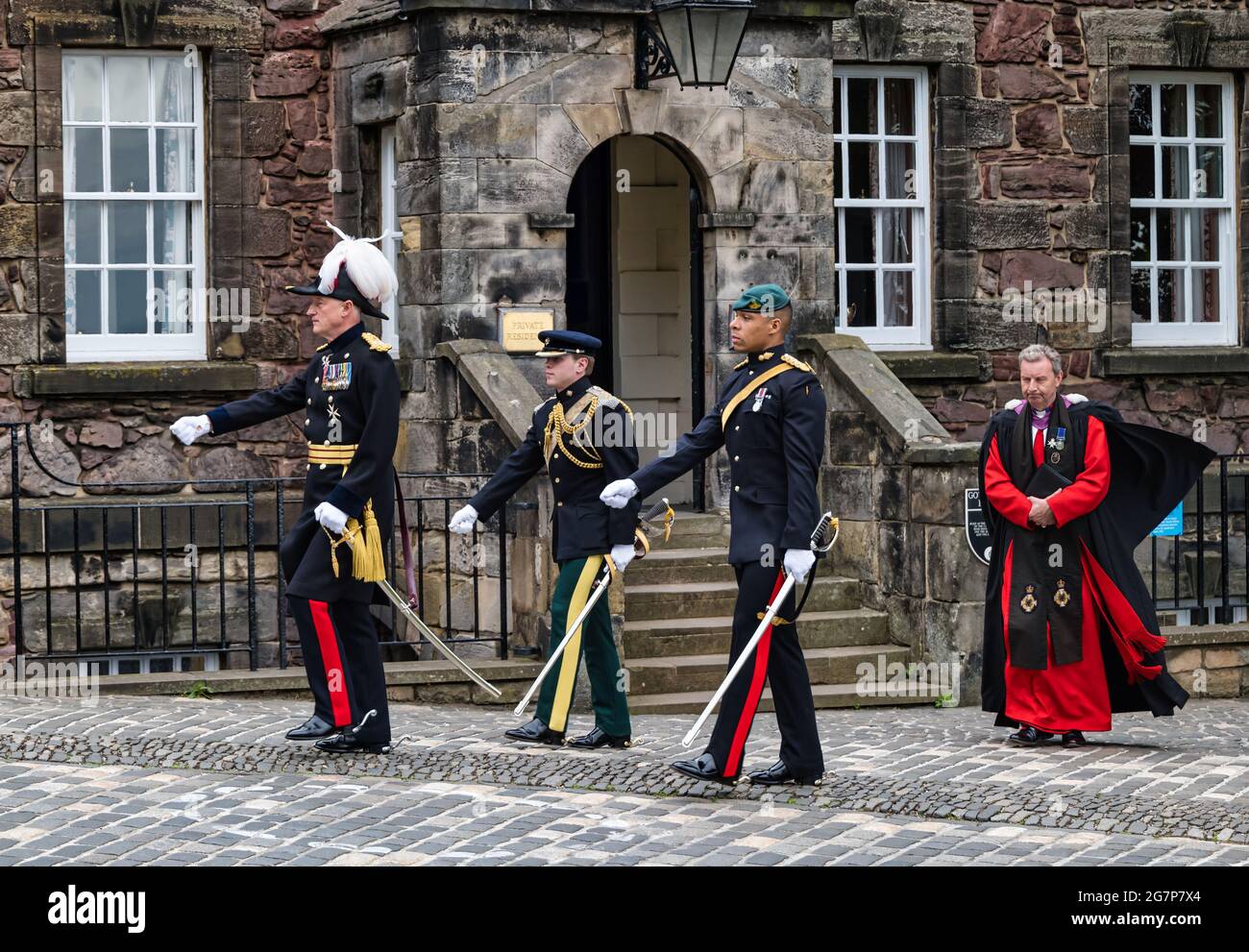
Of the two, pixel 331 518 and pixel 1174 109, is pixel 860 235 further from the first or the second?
pixel 331 518

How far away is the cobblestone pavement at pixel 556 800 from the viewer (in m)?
7.97

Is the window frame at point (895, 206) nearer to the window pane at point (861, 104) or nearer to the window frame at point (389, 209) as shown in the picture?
the window pane at point (861, 104)

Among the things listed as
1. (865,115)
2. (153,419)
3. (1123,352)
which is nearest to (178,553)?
(153,419)

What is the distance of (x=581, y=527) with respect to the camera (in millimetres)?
10312

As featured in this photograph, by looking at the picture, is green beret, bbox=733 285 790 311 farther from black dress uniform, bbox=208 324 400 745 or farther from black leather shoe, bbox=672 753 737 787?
black leather shoe, bbox=672 753 737 787

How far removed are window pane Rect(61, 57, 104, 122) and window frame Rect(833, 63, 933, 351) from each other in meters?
5.14

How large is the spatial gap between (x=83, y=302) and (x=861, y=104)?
5.70m

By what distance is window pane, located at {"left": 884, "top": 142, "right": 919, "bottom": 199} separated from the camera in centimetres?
1598

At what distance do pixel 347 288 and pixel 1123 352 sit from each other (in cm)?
825

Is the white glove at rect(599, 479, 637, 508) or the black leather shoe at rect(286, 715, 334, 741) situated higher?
the white glove at rect(599, 479, 637, 508)

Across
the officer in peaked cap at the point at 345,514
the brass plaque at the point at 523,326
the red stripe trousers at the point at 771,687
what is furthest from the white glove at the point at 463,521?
the brass plaque at the point at 523,326

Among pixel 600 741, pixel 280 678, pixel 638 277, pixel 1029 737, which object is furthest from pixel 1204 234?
pixel 600 741

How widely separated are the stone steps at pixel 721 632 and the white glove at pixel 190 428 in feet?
10.7

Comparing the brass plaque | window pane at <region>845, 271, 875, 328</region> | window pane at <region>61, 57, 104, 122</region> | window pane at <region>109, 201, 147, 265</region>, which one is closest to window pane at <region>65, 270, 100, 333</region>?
window pane at <region>109, 201, 147, 265</region>
